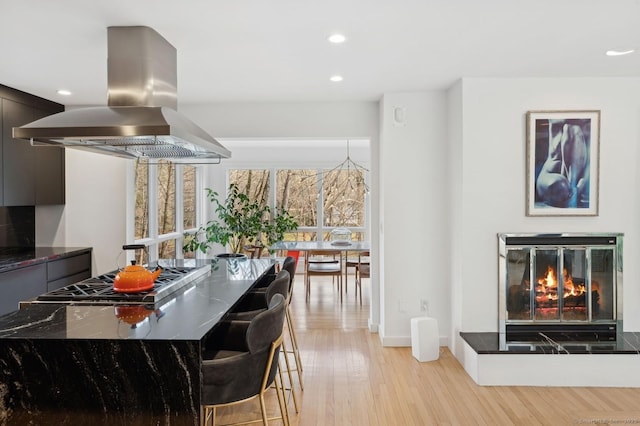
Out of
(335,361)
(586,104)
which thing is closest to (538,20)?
(586,104)

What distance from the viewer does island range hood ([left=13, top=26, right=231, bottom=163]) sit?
7.68 ft

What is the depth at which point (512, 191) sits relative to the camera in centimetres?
382

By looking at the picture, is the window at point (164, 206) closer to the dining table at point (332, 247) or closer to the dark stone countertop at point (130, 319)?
the dining table at point (332, 247)

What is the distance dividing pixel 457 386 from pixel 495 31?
8.43 ft

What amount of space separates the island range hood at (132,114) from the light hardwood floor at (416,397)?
185cm

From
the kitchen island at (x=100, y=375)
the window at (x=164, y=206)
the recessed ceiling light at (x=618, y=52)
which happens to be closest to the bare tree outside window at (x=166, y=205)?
the window at (x=164, y=206)

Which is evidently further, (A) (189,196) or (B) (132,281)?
(A) (189,196)

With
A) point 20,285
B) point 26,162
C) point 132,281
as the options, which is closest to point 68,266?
point 20,285

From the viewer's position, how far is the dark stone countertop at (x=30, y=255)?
3.66m

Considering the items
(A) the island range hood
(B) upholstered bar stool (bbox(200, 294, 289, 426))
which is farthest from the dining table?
(B) upholstered bar stool (bbox(200, 294, 289, 426))

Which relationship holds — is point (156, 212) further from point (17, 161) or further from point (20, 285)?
point (20, 285)

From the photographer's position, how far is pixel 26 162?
14.0 ft

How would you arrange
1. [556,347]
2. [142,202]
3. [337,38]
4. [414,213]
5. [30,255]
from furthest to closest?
[142,202] → [414,213] → [30,255] → [556,347] → [337,38]

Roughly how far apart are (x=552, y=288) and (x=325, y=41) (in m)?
2.82
